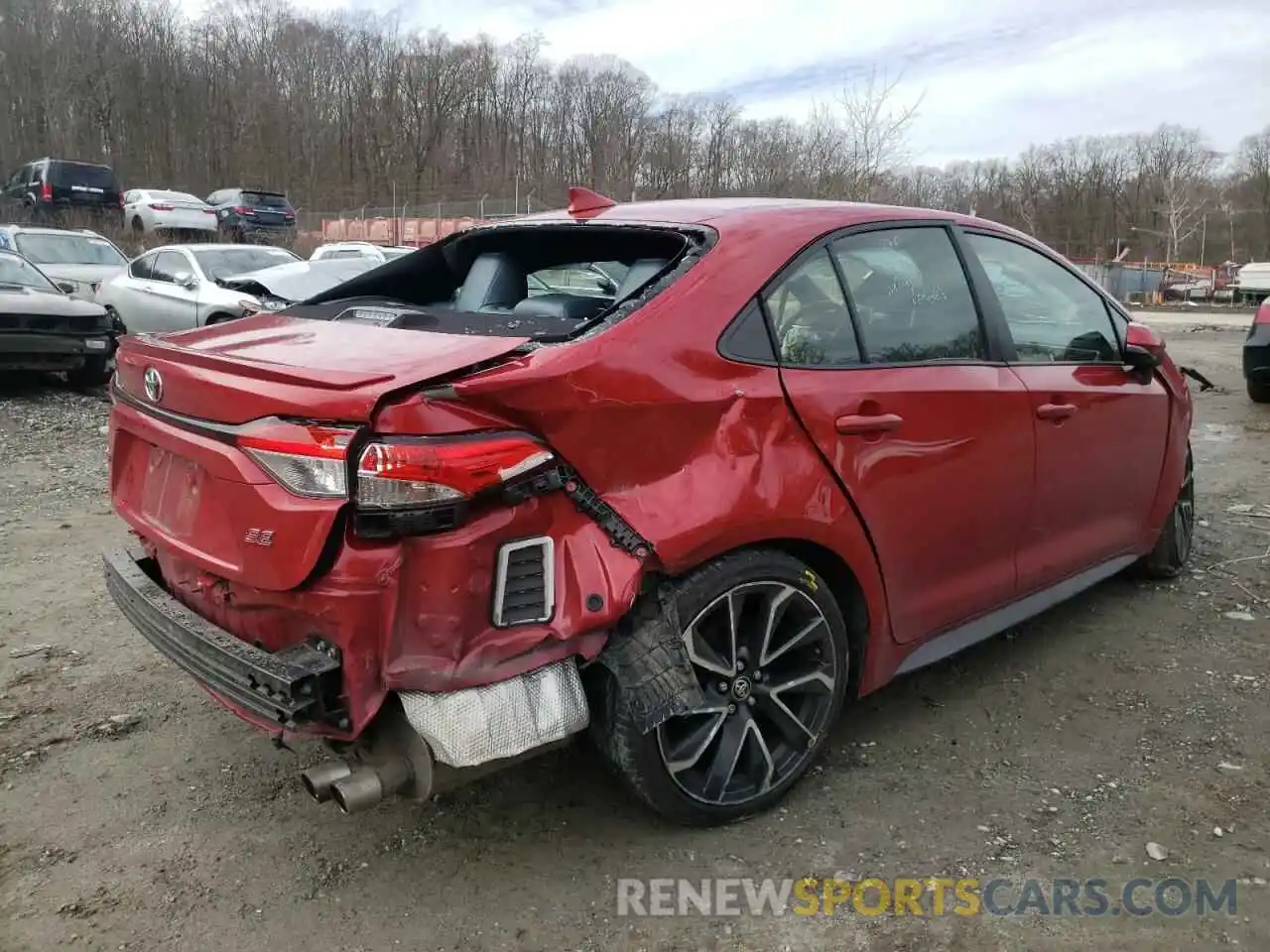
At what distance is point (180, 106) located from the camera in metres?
51.4

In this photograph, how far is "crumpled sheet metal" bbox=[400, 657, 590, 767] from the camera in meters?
2.15

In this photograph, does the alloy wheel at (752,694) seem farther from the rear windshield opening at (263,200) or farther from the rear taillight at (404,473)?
the rear windshield opening at (263,200)

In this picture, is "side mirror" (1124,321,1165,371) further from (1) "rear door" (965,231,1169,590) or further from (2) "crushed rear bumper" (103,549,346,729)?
(2) "crushed rear bumper" (103,549,346,729)

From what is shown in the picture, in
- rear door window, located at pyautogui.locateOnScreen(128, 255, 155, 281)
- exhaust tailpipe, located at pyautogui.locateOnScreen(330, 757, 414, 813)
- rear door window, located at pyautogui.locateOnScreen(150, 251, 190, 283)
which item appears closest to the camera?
exhaust tailpipe, located at pyautogui.locateOnScreen(330, 757, 414, 813)

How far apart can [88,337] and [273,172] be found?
47756 mm

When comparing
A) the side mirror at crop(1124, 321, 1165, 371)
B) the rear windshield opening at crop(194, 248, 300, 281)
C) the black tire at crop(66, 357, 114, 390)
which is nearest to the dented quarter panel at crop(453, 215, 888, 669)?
the side mirror at crop(1124, 321, 1165, 371)

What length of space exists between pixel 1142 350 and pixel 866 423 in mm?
1791

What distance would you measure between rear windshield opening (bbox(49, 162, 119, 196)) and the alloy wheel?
28144 millimetres

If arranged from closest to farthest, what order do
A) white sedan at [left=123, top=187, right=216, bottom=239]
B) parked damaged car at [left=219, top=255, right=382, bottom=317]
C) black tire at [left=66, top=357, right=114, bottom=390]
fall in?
black tire at [left=66, top=357, right=114, bottom=390] < parked damaged car at [left=219, top=255, right=382, bottom=317] < white sedan at [left=123, top=187, right=216, bottom=239]

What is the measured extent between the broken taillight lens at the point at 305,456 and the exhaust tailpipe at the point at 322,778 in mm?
655

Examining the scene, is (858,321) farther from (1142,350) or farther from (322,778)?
(322,778)

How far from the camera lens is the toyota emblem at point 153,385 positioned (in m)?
2.63

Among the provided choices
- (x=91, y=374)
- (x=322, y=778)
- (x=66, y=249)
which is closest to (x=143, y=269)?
(x=66, y=249)

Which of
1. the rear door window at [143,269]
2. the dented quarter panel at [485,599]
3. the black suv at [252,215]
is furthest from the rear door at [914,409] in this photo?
the black suv at [252,215]
